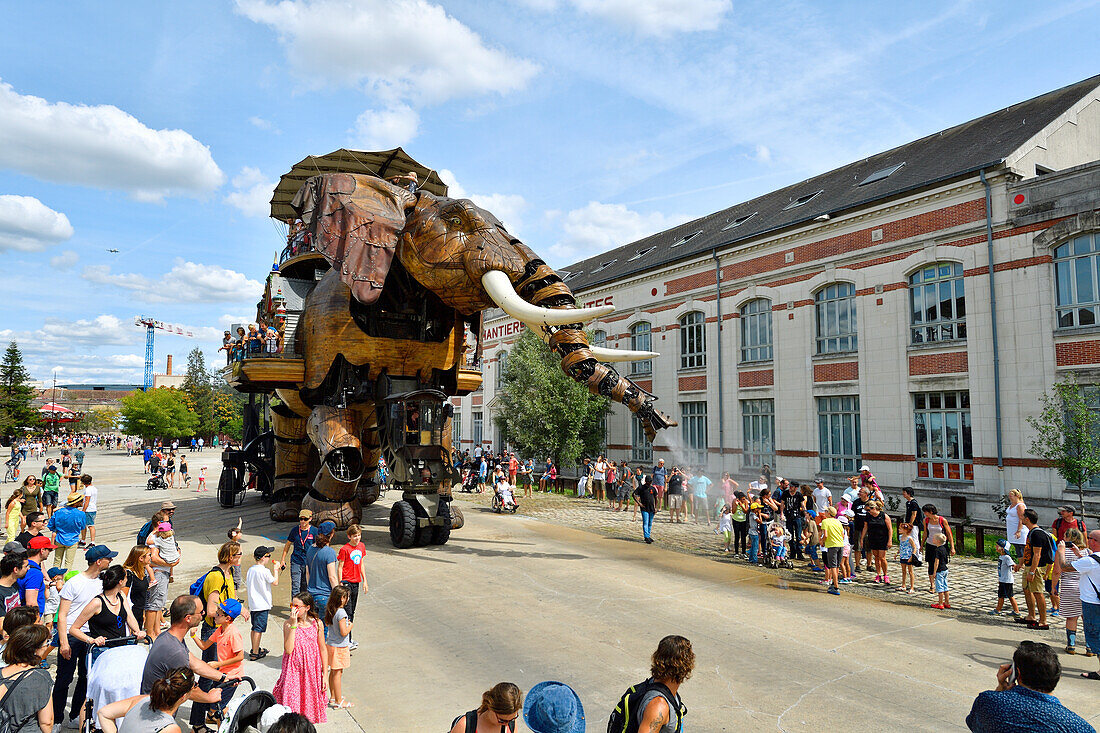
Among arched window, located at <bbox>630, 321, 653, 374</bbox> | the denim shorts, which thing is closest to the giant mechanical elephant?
the denim shorts

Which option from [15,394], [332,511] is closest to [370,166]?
[332,511]

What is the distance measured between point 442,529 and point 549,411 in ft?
51.7

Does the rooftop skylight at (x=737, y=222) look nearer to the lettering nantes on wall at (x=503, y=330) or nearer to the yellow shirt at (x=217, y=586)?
the lettering nantes on wall at (x=503, y=330)

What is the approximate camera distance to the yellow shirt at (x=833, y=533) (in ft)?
33.4

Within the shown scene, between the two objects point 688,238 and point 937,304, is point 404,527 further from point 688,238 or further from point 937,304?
point 688,238

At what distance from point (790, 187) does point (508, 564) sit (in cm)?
2256

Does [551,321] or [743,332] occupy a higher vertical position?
[743,332]

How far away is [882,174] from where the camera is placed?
2166 cm

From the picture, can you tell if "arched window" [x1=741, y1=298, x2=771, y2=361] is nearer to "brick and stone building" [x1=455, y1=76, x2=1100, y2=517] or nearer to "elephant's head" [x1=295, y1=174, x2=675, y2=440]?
"brick and stone building" [x1=455, y1=76, x2=1100, y2=517]

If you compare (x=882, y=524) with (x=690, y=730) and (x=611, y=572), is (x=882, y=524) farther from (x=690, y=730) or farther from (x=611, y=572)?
(x=690, y=730)

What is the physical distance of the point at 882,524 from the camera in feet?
34.9

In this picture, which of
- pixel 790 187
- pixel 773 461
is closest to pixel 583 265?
pixel 790 187

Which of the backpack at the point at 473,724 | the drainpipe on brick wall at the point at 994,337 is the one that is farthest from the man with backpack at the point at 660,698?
the drainpipe on brick wall at the point at 994,337

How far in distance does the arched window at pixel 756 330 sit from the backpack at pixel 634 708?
20.8 metres
